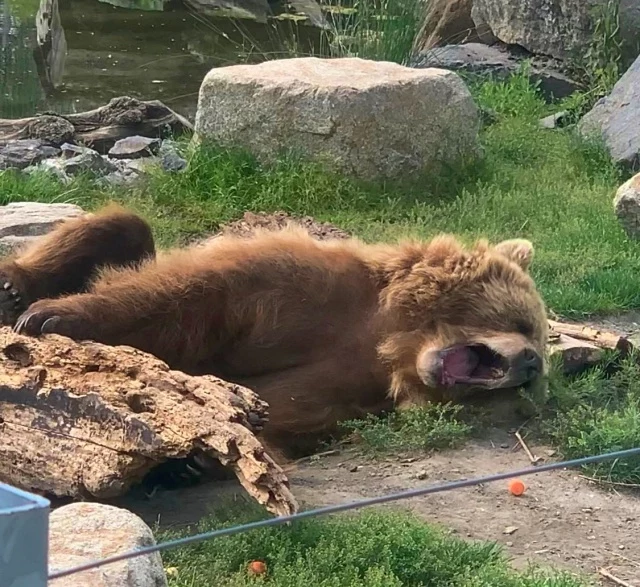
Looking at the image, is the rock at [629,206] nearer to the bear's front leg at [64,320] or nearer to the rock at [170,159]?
the rock at [170,159]

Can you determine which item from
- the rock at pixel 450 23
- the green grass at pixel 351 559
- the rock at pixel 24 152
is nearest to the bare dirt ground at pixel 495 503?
the green grass at pixel 351 559

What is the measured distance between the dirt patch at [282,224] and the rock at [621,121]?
2685 millimetres

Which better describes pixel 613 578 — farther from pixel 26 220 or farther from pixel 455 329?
pixel 26 220

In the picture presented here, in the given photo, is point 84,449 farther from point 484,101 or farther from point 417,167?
point 484,101

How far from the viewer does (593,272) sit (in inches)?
264

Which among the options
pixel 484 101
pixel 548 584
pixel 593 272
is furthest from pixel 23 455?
pixel 484 101

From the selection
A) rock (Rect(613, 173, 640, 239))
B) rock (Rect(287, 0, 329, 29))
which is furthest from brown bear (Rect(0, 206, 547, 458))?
rock (Rect(287, 0, 329, 29))

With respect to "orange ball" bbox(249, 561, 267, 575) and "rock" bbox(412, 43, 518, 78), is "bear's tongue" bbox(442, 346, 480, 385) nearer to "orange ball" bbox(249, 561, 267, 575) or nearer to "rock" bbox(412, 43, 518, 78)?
"orange ball" bbox(249, 561, 267, 575)

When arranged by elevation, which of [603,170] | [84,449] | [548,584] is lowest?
[603,170]

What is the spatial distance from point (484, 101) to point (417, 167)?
2497 mm

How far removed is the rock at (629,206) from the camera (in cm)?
716

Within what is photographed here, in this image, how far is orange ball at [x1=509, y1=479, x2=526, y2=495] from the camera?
4285 mm

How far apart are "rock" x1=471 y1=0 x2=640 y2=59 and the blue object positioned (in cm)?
1036

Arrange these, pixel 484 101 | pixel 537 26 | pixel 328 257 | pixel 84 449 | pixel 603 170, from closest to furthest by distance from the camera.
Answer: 1. pixel 84 449
2. pixel 328 257
3. pixel 603 170
4. pixel 484 101
5. pixel 537 26
